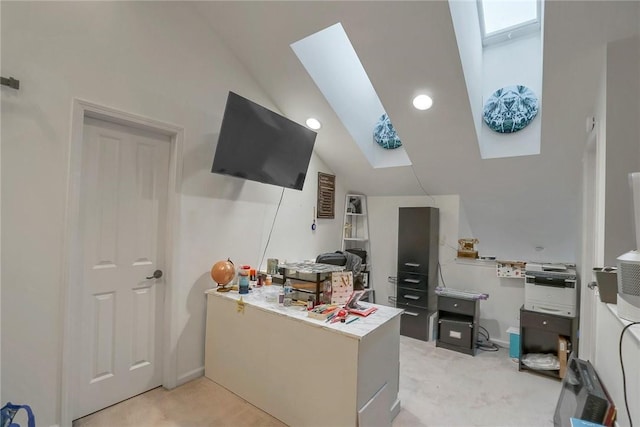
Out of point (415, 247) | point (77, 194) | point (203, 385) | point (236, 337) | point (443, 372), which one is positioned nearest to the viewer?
point (77, 194)

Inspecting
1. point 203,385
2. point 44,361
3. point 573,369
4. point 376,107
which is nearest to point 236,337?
point 203,385

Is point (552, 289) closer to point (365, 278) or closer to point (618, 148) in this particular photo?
point (618, 148)

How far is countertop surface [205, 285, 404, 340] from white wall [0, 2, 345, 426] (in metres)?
0.48

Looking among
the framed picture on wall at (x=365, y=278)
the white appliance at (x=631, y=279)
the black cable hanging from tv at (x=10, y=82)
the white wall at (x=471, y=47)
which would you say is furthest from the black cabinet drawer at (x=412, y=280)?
the black cable hanging from tv at (x=10, y=82)

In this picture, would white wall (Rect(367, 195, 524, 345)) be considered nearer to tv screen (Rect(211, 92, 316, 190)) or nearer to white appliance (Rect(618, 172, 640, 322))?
tv screen (Rect(211, 92, 316, 190))

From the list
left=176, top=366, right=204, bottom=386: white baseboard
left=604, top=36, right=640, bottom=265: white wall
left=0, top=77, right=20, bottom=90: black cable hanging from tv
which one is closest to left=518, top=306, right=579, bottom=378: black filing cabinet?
left=604, top=36, right=640, bottom=265: white wall

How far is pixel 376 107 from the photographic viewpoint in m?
3.71

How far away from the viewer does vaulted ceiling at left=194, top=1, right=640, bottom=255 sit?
2.01 metres

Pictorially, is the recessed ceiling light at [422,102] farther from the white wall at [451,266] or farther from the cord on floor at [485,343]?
the cord on floor at [485,343]

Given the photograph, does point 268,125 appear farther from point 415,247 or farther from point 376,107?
point 415,247

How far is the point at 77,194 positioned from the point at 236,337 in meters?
1.47

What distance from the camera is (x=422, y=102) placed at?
2.63 metres

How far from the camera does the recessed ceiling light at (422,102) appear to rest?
8.52 feet

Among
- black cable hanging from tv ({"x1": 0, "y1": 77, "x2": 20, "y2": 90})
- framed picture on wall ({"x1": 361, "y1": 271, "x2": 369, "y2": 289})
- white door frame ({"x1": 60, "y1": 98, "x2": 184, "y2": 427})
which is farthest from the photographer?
framed picture on wall ({"x1": 361, "y1": 271, "x2": 369, "y2": 289})
